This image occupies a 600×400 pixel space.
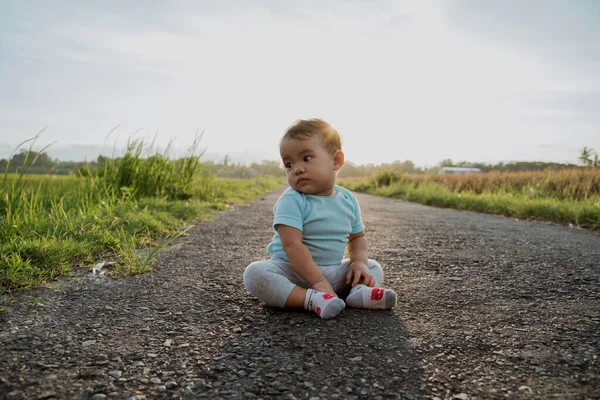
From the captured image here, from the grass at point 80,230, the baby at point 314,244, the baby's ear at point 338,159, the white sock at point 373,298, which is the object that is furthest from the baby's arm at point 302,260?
the grass at point 80,230

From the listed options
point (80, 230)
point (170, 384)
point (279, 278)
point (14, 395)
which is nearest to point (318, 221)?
point (279, 278)

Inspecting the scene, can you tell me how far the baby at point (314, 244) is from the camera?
75.6 inches

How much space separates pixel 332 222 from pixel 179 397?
3.90 feet

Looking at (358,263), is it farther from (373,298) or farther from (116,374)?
(116,374)

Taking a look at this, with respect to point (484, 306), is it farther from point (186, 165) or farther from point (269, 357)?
point (186, 165)

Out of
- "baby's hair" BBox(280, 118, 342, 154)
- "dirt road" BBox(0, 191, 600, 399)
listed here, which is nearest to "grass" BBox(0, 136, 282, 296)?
"dirt road" BBox(0, 191, 600, 399)

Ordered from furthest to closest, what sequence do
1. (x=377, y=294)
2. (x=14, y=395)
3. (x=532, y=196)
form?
(x=532, y=196), (x=377, y=294), (x=14, y=395)

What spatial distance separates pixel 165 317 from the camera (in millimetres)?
1786

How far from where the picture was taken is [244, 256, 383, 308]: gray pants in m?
1.93

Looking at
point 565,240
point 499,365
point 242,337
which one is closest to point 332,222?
point 242,337

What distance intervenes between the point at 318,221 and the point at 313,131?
0.44m

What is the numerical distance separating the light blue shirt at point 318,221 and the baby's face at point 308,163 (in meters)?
0.07

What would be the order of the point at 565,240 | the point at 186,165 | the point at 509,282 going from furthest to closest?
the point at 186,165
the point at 565,240
the point at 509,282

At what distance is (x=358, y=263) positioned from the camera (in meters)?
2.18
